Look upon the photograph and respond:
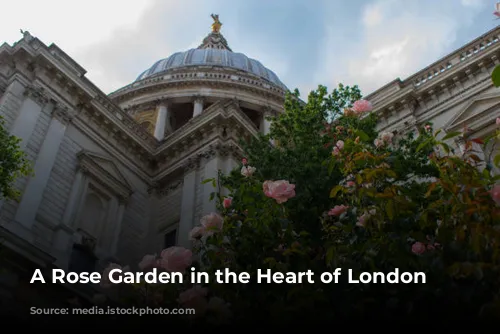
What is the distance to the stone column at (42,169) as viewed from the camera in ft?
46.4

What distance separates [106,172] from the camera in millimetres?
18375

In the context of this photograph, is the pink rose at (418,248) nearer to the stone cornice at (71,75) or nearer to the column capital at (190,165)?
the column capital at (190,165)

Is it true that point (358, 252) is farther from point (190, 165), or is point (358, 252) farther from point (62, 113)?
point (190, 165)

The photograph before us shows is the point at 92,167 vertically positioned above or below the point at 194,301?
above

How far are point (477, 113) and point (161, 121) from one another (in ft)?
72.3

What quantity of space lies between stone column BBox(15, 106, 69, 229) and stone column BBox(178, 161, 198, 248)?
A: 14.5 feet

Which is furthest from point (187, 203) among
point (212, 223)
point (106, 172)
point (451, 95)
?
point (212, 223)

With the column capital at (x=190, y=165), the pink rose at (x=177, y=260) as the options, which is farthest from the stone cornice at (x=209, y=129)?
the pink rose at (x=177, y=260)

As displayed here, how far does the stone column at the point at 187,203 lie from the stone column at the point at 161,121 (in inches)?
541

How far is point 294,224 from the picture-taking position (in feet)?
25.5

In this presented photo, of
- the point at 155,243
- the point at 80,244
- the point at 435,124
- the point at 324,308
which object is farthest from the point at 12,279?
the point at 435,124

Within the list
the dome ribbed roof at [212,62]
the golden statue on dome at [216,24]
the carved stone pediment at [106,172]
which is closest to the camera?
the carved stone pediment at [106,172]

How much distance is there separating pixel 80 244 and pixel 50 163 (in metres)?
2.54

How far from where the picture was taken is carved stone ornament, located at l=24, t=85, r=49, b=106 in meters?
16.6
